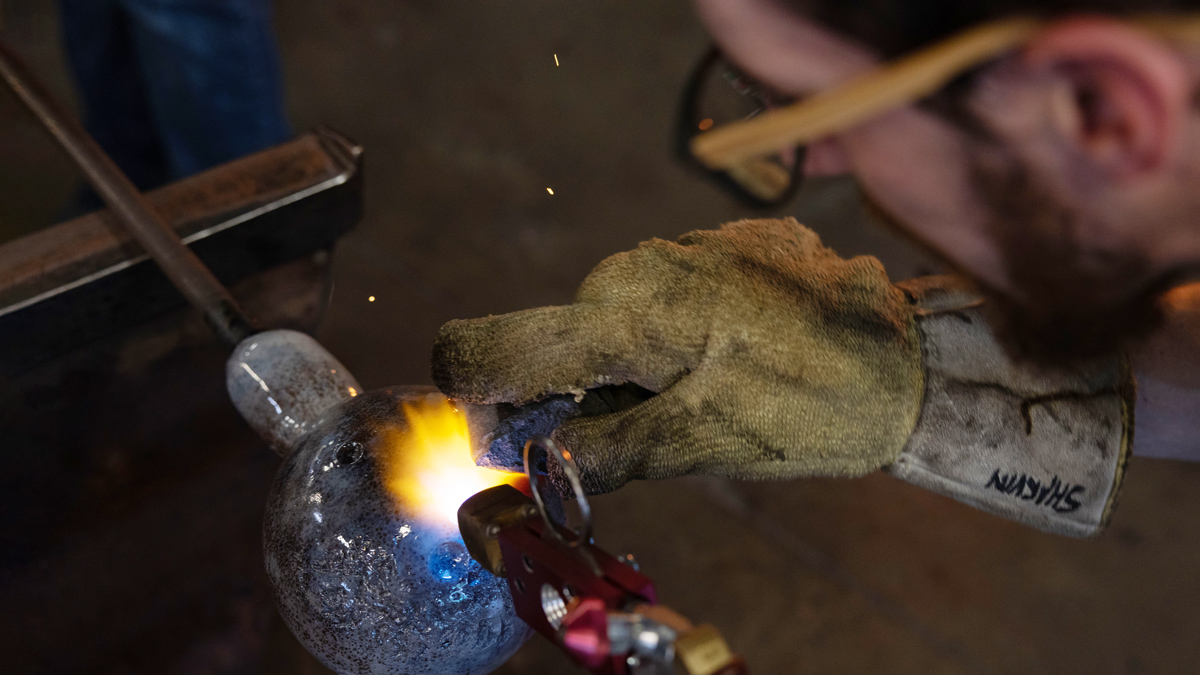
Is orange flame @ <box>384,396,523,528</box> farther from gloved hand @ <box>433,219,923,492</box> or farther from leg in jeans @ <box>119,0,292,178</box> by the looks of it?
leg in jeans @ <box>119,0,292,178</box>

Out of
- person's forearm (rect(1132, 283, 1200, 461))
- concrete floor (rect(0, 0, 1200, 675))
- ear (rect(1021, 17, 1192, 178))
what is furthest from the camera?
concrete floor (rect(0, 0, 1200, 675))

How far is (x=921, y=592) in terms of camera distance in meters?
2.11

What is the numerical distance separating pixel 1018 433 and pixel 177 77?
6.82ft

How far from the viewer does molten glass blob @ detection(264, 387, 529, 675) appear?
753 mm

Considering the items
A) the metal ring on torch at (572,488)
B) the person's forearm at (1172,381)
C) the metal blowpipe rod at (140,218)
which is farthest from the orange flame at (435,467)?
the person's forearm at (1172,381)

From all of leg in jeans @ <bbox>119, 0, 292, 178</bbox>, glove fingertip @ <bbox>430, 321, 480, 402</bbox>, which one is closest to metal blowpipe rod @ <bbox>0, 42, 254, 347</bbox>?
glove fingertip @ <bbox>430, 321, 480, 402</bbox>

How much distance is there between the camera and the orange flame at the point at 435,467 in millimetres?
782

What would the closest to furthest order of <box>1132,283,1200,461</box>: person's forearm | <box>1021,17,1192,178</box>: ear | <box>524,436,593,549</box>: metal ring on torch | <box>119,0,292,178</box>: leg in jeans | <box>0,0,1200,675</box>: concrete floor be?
<box>1021,17,1192,178</box>: ear < <box>524,436,593,549</box>: metal ring on torch < <box>1132,283,1200,461</box>: person's forearm < <box>119,0,292,178</box>: leg in jeans < <box>0,0,1200,675</box>: concrete floor

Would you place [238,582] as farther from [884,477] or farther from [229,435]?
[884,477]

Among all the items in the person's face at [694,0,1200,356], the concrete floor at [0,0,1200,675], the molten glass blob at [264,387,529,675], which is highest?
the person's face at [694,0,1200,356]

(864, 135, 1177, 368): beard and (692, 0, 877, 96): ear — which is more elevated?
(692, 0, 877, 96): ear

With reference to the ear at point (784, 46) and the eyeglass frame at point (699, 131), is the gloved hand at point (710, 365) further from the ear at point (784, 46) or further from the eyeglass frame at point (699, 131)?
the ear at point (784, 46)

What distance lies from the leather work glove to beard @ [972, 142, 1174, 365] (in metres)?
0.19

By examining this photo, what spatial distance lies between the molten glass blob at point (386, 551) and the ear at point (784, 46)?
46 centimetres
